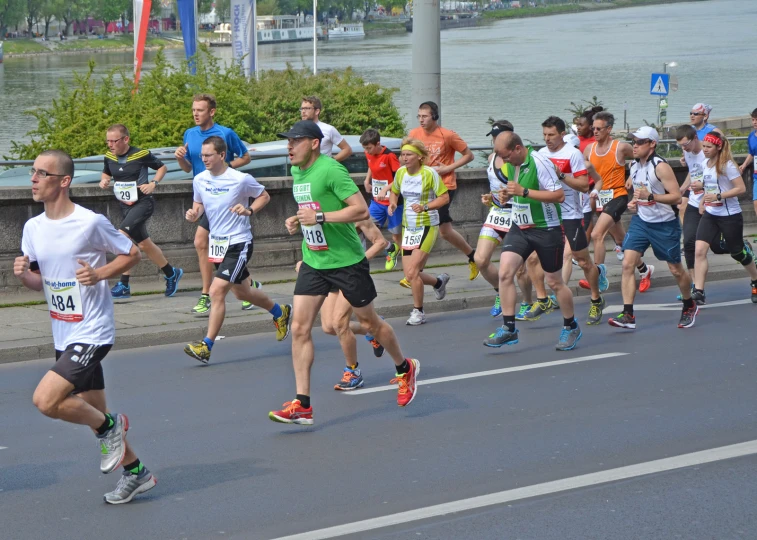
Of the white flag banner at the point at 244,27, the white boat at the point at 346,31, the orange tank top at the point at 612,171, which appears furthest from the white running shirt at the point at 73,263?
the white boat at the point at 346,31

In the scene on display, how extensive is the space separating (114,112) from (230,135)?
24.9 feet

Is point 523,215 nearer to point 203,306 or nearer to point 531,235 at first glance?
point 531,235

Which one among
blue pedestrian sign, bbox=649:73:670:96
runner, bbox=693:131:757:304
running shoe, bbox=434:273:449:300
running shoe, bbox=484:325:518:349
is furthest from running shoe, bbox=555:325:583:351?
blue pedestrian sign, bbox=649:73:670:96

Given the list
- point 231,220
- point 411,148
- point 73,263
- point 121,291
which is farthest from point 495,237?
point 73,263

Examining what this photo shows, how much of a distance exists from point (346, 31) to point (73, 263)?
373ft

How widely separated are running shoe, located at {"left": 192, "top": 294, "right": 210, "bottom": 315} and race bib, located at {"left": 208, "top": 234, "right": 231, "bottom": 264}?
125 cm

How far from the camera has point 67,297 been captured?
5.60m

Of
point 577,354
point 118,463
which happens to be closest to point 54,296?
point 118,463

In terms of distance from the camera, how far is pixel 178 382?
866cm

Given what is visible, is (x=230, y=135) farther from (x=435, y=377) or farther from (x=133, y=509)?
(x=133, y=509)

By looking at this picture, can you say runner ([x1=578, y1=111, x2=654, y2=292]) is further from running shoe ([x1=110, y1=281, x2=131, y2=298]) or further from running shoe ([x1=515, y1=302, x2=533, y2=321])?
running shoe ([x1=110, y1=281, x2=131, y2=298])

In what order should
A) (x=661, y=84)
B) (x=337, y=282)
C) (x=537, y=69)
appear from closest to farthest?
1. (x=337, y=282)
2. (x=661, y=84)
3. (x=537, y=69)

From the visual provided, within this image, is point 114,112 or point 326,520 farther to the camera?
point 114,112

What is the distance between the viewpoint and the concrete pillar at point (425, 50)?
46.7ft
